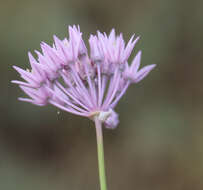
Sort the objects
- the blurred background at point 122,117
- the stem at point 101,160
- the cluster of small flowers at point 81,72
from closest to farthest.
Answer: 1. the stem at point 101,160
2. the cluster of small flowers at point 81,72
3. the blurred background at point 122,117

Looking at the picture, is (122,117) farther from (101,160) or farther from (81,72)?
(101,160)

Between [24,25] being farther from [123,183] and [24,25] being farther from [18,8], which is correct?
[123,183]

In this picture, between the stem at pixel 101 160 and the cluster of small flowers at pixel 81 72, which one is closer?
the stem at pixel 101 160

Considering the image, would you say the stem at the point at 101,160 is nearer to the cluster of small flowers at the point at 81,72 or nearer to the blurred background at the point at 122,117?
the cluster of small flowers at the point at 81,72

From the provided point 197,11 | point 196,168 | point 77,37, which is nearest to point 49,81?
point 77,37

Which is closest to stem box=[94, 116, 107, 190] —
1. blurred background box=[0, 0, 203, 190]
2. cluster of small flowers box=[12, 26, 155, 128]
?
cluster of small flowers box=[12, 26, 155, 128]

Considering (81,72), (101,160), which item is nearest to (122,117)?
(81,72)

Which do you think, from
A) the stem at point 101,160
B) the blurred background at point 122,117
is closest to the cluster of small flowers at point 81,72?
the stem at point 101,160
